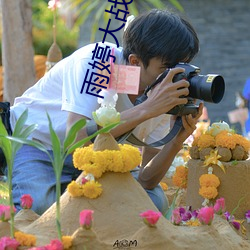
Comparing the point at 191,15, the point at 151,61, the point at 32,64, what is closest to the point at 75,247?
the point at 151,61

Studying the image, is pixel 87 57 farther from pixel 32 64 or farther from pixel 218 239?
pixel 32 64

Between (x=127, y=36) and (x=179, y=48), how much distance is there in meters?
0.24

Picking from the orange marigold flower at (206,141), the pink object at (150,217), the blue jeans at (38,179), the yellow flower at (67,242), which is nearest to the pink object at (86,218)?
the yellow flower at (67,242)

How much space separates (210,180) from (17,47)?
3.27 meters

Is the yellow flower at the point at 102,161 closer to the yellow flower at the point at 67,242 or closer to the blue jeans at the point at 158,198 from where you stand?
the yellow flower at the point at 67,242

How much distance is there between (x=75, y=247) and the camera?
6.39 feet

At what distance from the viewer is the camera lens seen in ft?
8.58

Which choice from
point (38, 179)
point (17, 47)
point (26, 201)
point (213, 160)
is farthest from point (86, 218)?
point (17, 47)

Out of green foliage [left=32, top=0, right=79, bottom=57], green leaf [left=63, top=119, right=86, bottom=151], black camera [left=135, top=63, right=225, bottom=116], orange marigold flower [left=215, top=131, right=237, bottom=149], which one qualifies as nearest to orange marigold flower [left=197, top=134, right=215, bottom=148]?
orange marigold flower [left=215, top=131, right=237, bottom=149]

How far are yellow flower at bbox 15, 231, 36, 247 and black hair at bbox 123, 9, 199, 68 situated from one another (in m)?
1.08

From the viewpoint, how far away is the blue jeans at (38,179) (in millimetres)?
2992

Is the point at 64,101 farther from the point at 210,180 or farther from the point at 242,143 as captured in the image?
the point at 242,143

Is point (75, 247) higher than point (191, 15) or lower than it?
higher

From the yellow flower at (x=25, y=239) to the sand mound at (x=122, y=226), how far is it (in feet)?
0.22
